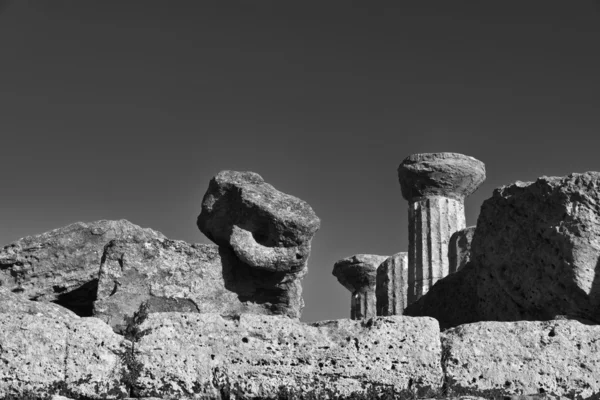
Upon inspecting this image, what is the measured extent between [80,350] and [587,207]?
3.41m

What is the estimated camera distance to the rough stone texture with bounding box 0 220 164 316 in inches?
364

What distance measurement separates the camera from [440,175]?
1342 cm

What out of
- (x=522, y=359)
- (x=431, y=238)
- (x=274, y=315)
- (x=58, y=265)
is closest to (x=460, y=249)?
(x=431, y=238)

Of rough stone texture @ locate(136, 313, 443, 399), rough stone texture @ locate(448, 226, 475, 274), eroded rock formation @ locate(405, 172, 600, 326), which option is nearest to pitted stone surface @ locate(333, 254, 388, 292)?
rough stone texture @ locate(448, 226, 475, 274)

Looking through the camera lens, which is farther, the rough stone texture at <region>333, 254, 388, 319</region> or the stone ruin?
the rough stone texture at <region>333, 254, 388, 319</region>

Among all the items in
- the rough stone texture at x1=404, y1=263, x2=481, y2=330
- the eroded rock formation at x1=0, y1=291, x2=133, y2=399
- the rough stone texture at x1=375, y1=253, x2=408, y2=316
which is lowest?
the eroded rock formation at x1=0, y1=291, x2=133, y2=399

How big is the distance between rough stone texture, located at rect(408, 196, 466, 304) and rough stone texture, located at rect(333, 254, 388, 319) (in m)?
3.70

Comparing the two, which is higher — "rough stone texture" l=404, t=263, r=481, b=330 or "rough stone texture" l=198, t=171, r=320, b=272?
"rough stone texture" l=198, t=171, r=320, b=272

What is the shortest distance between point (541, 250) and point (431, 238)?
6534 mm

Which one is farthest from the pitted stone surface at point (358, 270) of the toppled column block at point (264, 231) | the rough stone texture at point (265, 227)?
the rough stone texture at point (265, 227)

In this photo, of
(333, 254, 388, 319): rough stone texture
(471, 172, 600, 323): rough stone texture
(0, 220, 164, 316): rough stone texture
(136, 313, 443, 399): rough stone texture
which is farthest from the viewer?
(333, 254, 388, 319): rough stone texture

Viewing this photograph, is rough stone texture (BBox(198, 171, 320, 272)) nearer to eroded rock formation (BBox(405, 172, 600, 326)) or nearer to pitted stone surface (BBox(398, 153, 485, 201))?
eroded rock formation (BBox(405, 172, 600, 326))

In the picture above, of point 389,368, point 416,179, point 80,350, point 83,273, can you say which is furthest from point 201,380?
point 416,179

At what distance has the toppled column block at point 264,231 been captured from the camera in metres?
8.89
